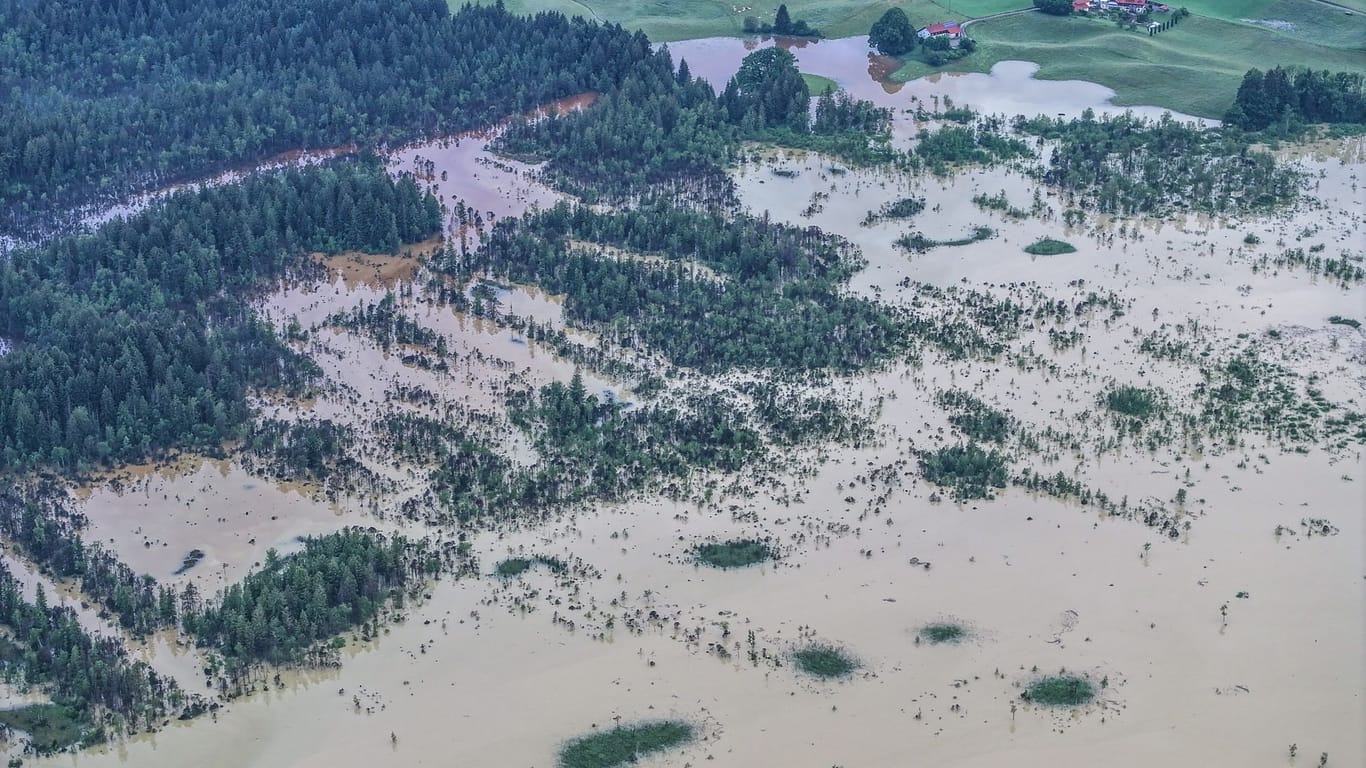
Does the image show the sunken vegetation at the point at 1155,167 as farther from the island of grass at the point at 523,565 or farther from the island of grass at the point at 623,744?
the island of grass at the point at 623,744

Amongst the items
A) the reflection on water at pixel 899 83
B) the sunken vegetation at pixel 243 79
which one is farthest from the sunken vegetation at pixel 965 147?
the sunken vegetation at pixel 243 79

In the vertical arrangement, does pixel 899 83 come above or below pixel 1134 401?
above

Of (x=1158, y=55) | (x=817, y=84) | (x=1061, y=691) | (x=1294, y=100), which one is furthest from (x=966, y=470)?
(x=1158, y=55)

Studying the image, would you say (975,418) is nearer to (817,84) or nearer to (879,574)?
(879,574)

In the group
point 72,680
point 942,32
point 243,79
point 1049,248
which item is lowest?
point 72,680

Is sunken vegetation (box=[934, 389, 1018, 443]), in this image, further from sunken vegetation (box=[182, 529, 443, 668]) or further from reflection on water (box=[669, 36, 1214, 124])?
reflection on water (box=[669, 36, 1214, 124])

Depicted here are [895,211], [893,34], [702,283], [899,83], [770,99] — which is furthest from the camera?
[893,34]
